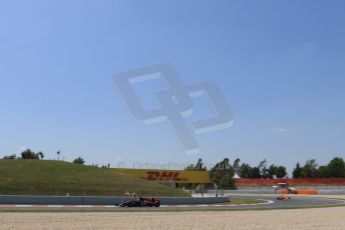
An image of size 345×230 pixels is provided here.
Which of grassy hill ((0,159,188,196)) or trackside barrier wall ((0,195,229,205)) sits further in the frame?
grassy hill ((0,159,188,196))

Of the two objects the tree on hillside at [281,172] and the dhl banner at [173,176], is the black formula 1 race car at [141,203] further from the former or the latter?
the tree on hillside at [281,172]

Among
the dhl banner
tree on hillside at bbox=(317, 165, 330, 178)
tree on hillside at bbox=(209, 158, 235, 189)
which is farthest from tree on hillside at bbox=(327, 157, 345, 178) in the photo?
the dhl banner

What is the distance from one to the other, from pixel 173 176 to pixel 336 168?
8964 centimetres

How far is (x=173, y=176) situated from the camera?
93.5 meters

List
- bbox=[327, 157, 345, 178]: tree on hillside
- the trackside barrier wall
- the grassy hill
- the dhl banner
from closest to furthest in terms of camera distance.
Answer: the trackside barrier wall
the grassy hill
the dhl banner
bbox=[327, 157, 345, 178]: tree on hillside

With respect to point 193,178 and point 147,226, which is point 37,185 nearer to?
point 147,226

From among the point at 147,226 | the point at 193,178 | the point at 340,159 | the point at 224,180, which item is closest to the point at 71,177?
the point at 147,226

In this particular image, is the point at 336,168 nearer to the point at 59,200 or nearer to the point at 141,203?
the point at 141,203

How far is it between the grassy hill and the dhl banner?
90.3ft

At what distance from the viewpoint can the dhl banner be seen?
300 ft

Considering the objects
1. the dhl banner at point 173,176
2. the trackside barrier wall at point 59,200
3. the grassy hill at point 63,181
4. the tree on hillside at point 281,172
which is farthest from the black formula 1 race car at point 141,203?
the tree on hillside at point 281,172

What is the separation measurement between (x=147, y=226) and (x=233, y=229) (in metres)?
4.37

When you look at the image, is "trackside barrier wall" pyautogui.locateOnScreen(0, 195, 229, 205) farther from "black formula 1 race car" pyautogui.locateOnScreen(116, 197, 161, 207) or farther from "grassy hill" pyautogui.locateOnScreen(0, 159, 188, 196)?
"grassy hill" pyautogui.locateOnScreen(0, 159, 188, 196)

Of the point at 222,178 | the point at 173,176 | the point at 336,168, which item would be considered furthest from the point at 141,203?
the point at 336,168
